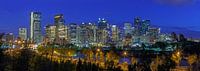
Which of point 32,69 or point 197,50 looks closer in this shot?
point 32,69

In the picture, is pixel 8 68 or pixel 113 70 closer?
pixel 8 68

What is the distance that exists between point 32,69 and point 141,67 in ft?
34.3

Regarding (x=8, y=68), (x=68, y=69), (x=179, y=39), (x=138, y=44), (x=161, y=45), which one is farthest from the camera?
(x=138, y=44)

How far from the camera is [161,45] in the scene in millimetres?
112188

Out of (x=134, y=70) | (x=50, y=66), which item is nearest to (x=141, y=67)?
(x=134, y=70)

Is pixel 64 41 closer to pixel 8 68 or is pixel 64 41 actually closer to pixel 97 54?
pixel 97 54

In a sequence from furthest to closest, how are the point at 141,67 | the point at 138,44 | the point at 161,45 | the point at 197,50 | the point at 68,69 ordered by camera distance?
the point at 138,44 < the point at 161,45 < the point at 197,50 < the point at 141,67 < the point at 68,69

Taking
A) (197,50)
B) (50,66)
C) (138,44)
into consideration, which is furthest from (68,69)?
(138,44)

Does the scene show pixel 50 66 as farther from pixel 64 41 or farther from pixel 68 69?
pixel 64 41

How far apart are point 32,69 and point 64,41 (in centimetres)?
9514

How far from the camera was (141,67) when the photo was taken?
4134cm

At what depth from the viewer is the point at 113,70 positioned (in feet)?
127

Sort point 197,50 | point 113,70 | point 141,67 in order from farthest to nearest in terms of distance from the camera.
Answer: point 197,50 → point 141,67 → point 113,70

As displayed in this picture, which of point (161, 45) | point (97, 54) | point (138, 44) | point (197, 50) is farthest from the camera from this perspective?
point (138, 44)
